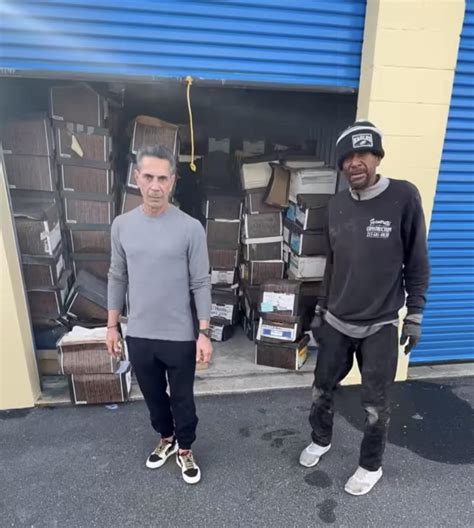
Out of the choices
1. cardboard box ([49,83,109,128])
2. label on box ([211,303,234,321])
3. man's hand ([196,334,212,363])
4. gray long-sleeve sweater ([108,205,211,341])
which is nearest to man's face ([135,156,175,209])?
gray long-sleeve sweater ([108,205,211,341])

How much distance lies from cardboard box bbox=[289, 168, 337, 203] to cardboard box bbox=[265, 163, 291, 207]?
0.70ft

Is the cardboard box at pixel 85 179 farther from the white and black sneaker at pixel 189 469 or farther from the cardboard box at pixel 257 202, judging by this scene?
the white and black sneaker at pixel 189 469

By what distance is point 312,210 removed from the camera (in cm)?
350

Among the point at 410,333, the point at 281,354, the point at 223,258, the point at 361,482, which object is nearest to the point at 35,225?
the point at 223,258

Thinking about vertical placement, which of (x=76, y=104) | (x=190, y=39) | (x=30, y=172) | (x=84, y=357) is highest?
(x=190, y=39)

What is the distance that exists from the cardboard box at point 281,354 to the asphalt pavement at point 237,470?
0.38m

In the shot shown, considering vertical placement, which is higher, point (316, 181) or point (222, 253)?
point (316, 181)

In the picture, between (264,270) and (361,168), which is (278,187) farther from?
(361,168)

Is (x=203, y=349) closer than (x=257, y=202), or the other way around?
(x=203, y=349)

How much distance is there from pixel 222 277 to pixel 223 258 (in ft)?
0.65

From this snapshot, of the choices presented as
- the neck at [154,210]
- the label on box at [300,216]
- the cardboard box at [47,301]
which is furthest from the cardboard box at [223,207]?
the neck at [154,210]

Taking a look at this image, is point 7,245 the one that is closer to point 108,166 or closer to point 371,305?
point 108,166

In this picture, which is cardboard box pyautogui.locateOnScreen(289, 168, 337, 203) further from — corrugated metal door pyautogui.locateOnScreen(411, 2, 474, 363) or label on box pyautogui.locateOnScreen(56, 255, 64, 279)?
label on box pyautogui.locateOnScreen(56, 255, 64, 279)

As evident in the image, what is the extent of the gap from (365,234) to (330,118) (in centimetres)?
201
